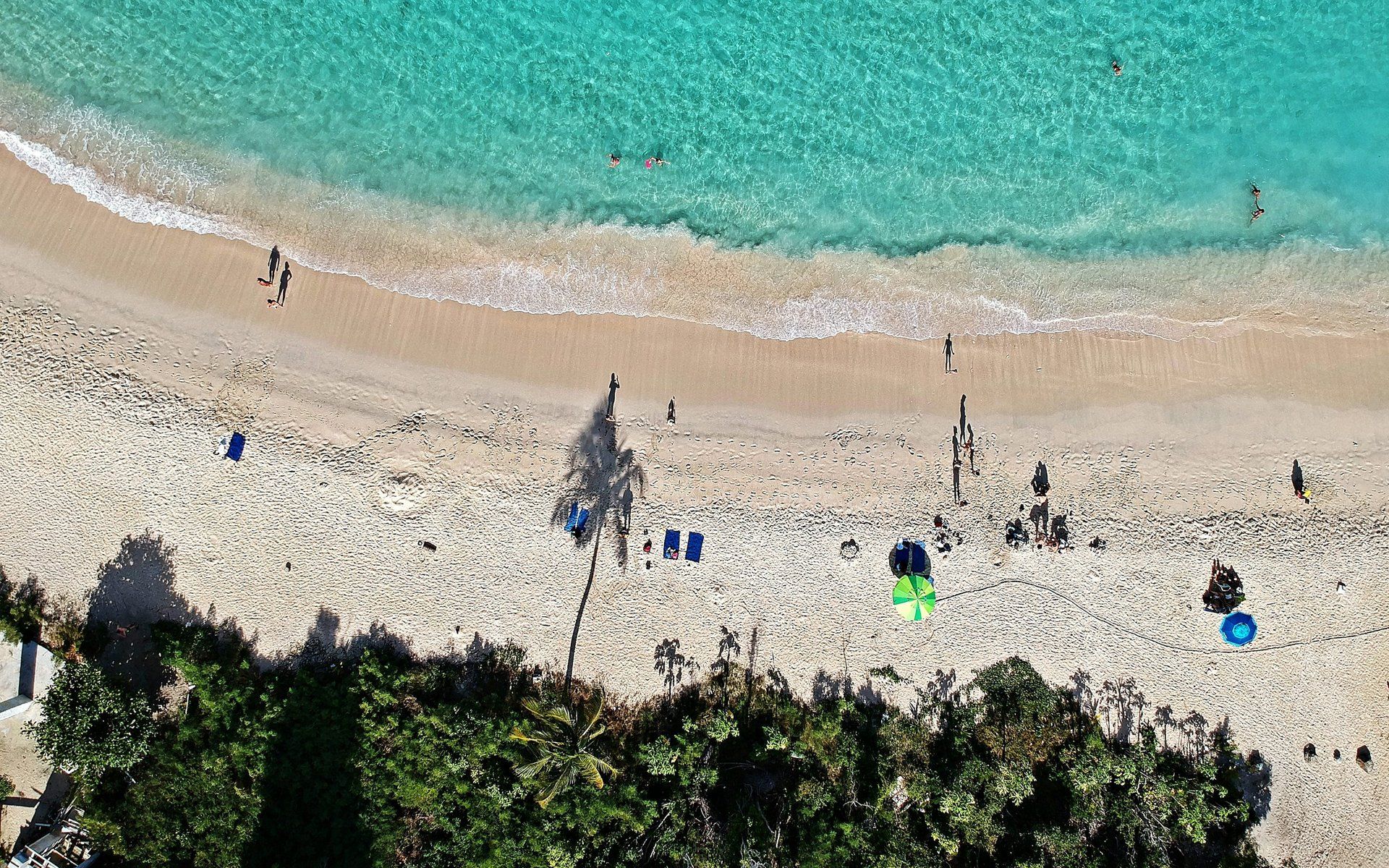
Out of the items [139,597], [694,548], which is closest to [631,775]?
[694,548]

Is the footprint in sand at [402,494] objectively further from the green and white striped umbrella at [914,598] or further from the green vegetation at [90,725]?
the green and white striped umbrella at [914,598]

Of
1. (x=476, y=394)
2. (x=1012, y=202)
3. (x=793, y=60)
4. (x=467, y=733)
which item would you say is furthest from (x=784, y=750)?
(x=793, y=60)

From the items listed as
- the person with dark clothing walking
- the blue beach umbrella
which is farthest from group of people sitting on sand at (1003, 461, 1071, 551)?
the blue beach umbrella

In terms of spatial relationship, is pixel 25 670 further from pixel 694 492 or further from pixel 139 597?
pixel 694 492

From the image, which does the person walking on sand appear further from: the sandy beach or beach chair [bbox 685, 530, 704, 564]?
beach chair [bbox 685, 530, 704, 564]

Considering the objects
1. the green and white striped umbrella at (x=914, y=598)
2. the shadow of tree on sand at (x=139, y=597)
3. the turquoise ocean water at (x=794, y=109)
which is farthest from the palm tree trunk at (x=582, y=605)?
the shadow of tree on sand at (x=139, y=597)
